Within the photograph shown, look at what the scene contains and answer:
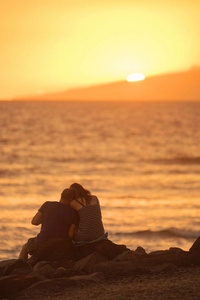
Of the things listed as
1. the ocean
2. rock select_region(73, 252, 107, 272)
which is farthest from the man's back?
the ocean

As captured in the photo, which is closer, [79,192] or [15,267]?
[15,267]

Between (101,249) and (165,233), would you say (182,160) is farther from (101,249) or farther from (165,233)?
(101,249)

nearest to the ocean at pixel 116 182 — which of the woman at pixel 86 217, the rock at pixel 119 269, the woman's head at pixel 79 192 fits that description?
the woman at pixel 86 217

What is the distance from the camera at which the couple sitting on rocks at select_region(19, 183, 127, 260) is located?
922 cm

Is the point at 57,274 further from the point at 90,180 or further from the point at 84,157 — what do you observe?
the point at 84,157

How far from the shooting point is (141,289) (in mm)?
7840

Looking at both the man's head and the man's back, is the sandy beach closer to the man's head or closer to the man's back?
the man's back

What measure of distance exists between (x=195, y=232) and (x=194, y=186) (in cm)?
905

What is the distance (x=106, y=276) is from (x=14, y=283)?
1.22 metres

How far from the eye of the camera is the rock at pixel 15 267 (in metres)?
8.55

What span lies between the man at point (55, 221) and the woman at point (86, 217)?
0.08 metres

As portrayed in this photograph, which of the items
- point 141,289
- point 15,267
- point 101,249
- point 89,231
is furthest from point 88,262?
point 141,289

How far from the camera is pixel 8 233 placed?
51.5 ft

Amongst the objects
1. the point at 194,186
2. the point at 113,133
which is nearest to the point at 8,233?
the point at 194,186
